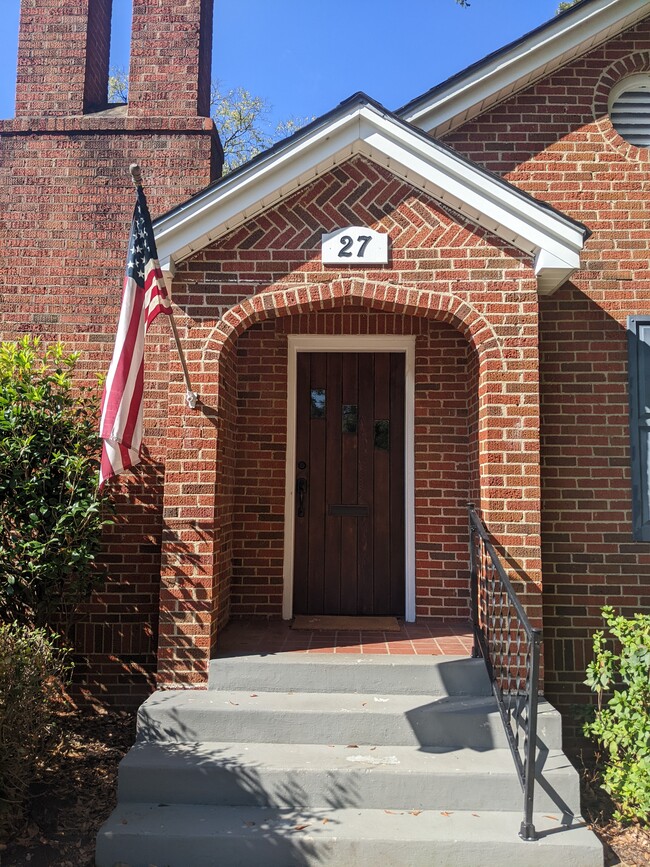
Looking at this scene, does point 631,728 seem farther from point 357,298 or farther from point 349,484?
point 357,298

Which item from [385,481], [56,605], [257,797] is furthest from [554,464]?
[56,605]

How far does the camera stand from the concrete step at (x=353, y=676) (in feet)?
13.9

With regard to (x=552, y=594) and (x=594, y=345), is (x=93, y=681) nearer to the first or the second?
(x=552, y=594)

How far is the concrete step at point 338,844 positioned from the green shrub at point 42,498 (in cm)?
181

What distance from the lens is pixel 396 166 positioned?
4.56 metres

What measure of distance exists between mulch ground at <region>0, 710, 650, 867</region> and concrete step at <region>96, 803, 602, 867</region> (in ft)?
1.14

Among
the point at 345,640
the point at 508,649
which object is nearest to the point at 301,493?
the point at 345,640

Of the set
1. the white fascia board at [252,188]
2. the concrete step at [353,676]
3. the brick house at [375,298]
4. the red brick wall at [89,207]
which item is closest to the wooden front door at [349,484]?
the brick house at [375,298]

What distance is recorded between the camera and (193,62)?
615cm

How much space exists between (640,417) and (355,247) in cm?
277

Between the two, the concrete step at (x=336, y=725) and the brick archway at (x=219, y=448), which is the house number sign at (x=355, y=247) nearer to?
the brick archway at (x=219, y=448)

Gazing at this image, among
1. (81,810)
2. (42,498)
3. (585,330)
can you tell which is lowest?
(81,810)

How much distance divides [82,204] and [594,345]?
15.5 feet

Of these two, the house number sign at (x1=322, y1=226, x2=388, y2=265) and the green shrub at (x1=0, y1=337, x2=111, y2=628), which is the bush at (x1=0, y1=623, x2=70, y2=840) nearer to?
the green shrub at (x1=0, y1=337, x2=111, y2=628)
